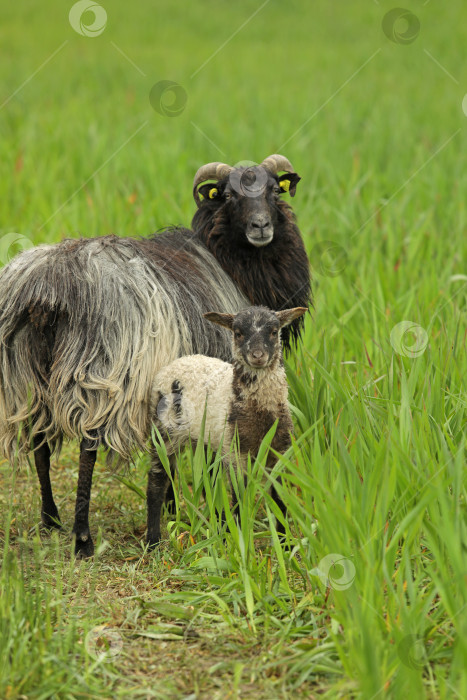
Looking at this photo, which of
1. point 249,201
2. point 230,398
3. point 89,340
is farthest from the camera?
point 249,201

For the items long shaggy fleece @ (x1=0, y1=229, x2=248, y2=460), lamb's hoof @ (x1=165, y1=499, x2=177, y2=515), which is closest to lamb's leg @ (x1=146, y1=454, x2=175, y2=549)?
long shaggy fleece @ (x1=0, y1=229, x2=248, y2=460)

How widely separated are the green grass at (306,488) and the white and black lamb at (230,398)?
0.14 meters

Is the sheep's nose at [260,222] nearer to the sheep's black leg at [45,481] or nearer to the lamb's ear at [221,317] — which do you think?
the lamb's ear at [221,317]

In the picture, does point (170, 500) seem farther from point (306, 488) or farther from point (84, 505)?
point (306, 488)

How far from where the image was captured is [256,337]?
3.44 m

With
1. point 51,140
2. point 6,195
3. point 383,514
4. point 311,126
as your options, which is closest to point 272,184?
point 383,514

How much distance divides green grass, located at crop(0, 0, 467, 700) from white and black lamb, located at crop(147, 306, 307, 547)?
14cm

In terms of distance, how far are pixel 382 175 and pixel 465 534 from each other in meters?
6.83

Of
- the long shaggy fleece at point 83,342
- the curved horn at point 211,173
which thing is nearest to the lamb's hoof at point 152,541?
the long shaggy fleece at point 83,342

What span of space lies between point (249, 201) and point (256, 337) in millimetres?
1201

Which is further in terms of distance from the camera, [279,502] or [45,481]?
[45,481]

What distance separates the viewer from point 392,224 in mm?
7613

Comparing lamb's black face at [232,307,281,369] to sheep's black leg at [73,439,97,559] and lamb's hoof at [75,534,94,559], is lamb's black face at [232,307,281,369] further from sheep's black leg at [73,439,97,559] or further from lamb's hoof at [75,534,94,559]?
lamb's hoof at [75,534,94,559]

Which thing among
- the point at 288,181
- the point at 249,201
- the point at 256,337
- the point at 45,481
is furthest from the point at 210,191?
the point at 45,481
